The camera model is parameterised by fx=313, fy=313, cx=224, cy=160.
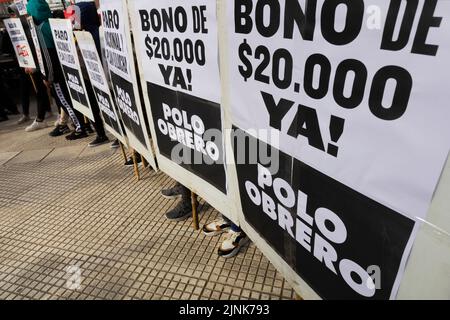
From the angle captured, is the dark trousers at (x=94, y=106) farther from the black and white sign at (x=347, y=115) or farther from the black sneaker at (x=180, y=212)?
the black and white sign at (x=347, y=115)

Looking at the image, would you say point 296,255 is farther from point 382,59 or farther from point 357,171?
point 382,59

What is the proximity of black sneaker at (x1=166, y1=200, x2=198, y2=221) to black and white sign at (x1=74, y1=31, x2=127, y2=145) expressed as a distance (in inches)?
42.5

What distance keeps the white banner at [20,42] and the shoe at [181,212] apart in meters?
4.74

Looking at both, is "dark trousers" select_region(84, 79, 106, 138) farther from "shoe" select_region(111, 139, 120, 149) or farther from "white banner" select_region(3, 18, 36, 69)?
"white banner" select_region(3, 18, 36, 69)

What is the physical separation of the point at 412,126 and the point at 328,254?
0.65 metres

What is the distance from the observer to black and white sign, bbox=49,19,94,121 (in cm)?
384

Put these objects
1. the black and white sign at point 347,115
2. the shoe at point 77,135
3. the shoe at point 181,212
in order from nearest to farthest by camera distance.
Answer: the black and white sign at point 347,115 < the shoe at point 181,212 < the shoe at point 77,135

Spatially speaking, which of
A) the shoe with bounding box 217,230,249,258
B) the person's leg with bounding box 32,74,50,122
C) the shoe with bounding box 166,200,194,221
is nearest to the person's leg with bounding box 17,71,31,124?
the person's leg with bounding box 32,74,50,122

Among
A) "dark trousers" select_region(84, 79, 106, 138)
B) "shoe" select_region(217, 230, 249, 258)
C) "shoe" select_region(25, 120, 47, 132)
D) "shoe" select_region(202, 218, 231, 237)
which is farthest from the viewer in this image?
"shoe" select_region(25, 120, 47, 132)

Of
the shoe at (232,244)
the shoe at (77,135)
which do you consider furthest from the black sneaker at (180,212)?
the shoe at (77,135)

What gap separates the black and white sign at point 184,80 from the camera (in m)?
1.72

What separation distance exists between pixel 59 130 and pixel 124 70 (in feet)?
12.7

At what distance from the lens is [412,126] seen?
832mm
